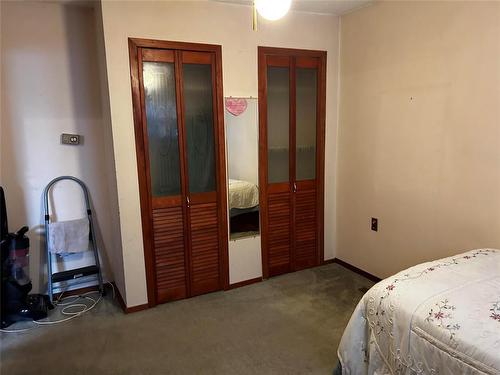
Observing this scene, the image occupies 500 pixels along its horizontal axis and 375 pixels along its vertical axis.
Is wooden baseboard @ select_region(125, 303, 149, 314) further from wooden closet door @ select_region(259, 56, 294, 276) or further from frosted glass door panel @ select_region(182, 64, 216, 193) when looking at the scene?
wooden closet door @ select_region(259, 56, 294, 276)

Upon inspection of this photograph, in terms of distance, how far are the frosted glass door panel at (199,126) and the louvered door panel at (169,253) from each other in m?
0.30

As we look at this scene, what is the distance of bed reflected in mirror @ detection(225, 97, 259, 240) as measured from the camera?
121 inches

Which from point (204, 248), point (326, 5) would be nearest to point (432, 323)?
point (204, 248)

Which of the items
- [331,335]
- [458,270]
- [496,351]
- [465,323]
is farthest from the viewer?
[331,335]

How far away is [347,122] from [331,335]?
6.47 ft

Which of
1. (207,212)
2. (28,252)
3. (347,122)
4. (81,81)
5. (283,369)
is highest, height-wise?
(81,81)

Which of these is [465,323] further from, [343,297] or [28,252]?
[28,252]

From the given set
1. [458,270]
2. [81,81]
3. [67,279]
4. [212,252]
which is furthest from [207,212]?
[458,270]

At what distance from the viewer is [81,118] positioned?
304 cm

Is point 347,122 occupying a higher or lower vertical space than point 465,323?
higher

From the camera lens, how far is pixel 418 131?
2.76 metres

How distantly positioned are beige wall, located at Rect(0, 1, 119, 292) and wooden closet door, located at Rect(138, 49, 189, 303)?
423mm

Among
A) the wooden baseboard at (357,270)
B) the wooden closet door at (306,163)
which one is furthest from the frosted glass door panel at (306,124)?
the wooden baseboard at (357,270)

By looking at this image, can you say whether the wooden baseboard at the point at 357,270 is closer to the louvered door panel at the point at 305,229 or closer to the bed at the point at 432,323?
the louvered door panel at the point at 305,229
